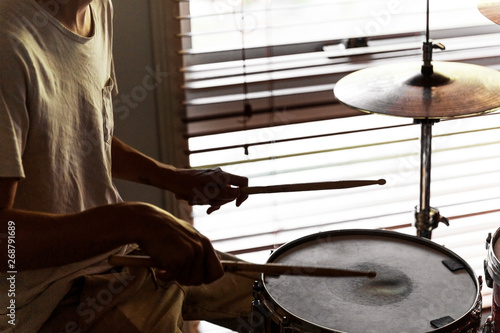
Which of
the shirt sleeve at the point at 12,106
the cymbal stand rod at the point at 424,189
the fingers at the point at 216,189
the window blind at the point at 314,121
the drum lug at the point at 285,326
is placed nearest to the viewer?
the shirt sleeve at the point at 12,106

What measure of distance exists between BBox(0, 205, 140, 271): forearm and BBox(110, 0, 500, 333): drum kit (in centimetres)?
5

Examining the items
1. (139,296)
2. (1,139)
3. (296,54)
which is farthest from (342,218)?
(1,139)

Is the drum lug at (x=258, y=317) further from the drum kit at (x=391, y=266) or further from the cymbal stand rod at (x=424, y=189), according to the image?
the cymbal stand rod at (x=424, y=189)

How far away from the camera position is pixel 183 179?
4.96 ft

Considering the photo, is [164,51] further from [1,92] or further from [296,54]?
[1,92]

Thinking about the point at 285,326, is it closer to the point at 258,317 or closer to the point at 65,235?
the point at 258,317

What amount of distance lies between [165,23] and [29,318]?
2.66 feet

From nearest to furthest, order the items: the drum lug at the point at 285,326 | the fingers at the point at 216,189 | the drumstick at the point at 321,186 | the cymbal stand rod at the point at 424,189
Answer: the drum lug at the point at 285,326 → the drumstick at the point at 321,186 → the fingers at the point at 216,189 → the cymbal stand rod at the point at 424,189

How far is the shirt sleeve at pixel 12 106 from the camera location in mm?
1070

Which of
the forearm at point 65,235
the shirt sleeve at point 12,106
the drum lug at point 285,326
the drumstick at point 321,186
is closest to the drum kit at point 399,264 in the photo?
the drum lug at point 285,326

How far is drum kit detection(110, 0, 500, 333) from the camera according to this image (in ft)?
3.96

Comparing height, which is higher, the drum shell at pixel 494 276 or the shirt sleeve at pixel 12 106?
the shirt sleeve at pixel 12 106

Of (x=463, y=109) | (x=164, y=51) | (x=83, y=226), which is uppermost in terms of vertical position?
(x=164, y=51)

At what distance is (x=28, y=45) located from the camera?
114 centimetres
